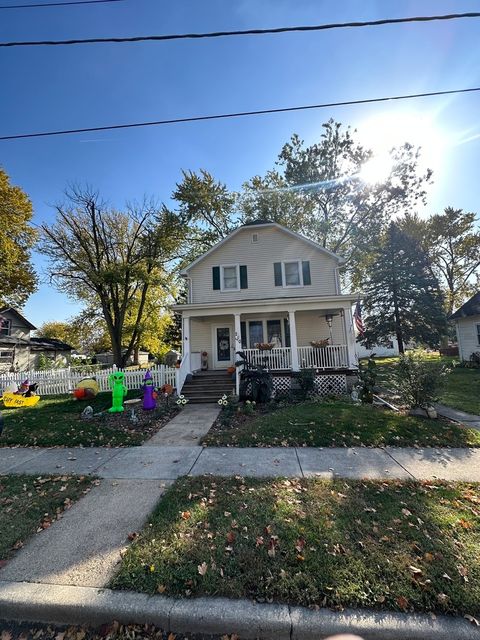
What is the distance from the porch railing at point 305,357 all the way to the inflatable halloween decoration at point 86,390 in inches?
235

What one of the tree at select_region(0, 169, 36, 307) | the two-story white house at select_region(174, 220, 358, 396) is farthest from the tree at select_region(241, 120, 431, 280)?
the tree at select_region(0, 169, 36, 307)

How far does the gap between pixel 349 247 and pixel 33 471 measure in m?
22.7

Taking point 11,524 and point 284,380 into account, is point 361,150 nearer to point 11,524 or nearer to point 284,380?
point 284,380

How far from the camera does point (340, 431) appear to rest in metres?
6.13

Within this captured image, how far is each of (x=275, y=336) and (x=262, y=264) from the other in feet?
11.6

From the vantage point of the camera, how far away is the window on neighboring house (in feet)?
46.0

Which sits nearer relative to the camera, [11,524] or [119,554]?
[119,554]

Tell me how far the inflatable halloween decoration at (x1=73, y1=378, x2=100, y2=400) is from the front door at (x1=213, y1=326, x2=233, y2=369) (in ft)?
17.0

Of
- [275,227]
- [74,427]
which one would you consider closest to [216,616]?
[74,427]

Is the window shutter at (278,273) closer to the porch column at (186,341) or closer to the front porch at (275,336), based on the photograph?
Answer: the front porch at (275,336)

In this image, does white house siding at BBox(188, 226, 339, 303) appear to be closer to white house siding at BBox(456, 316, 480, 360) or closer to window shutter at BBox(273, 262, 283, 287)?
window shutter at BBox(273, 262, 283, 287)

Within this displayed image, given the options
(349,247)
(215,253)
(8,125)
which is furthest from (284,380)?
(349,247)

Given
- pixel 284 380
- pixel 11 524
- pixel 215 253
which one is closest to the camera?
pixel 11 524

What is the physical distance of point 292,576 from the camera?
7.89 ft
